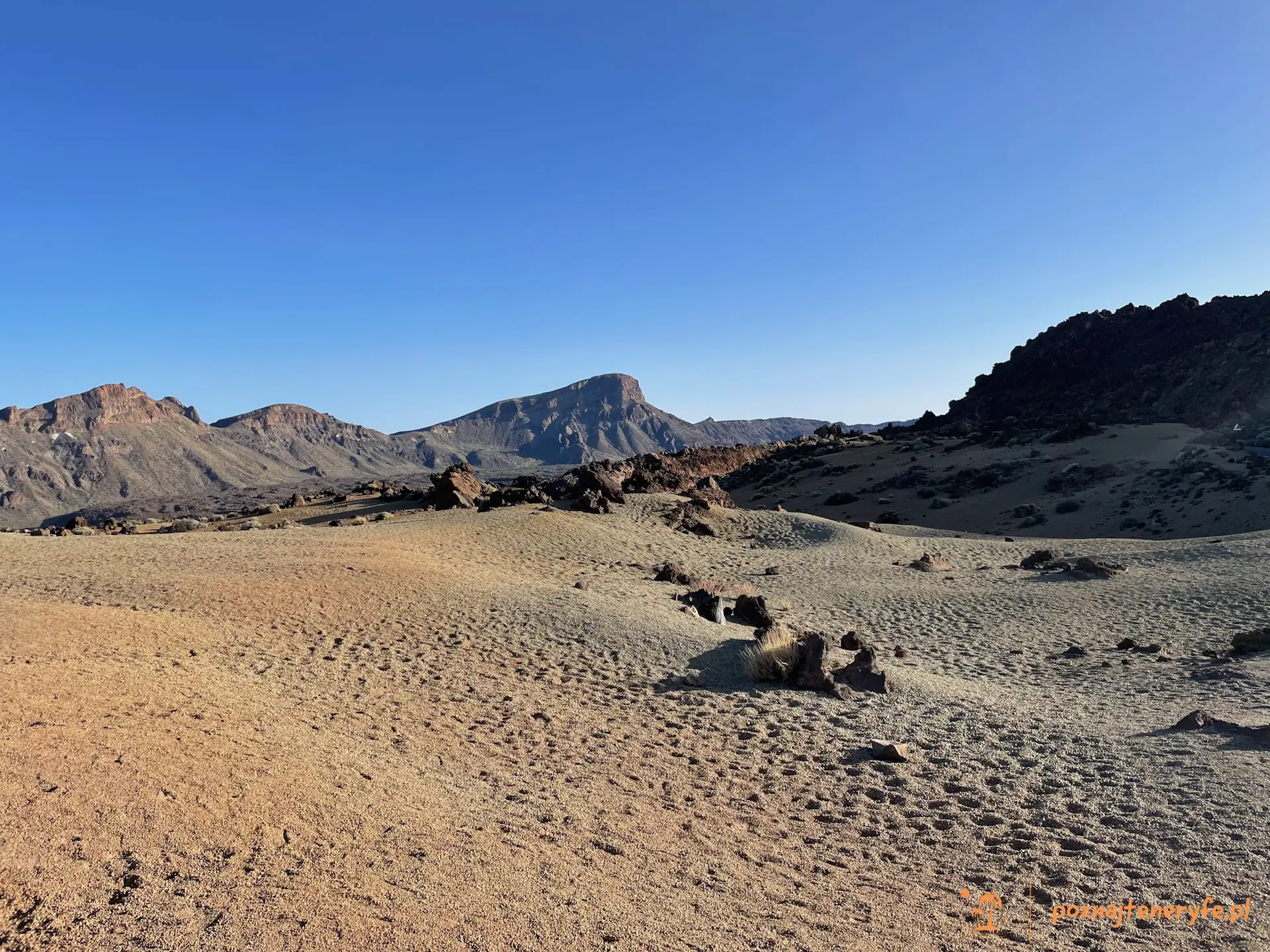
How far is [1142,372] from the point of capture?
50656 millimetres

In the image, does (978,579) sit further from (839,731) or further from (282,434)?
(282,434)

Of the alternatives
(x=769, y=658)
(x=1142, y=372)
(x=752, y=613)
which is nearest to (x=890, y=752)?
(x=769, y=658)

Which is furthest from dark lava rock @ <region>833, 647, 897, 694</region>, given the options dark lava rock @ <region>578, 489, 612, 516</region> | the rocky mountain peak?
the rocky mountain peak

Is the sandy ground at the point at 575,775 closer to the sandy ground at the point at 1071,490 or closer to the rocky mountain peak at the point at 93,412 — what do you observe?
the sandy ground at the point at 1071,490

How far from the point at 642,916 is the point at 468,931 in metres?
0.96

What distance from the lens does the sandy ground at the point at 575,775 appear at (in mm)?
3975

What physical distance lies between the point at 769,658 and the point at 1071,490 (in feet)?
89.5

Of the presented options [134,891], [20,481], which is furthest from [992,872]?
[20,481]

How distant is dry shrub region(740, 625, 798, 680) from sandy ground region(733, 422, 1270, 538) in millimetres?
21414

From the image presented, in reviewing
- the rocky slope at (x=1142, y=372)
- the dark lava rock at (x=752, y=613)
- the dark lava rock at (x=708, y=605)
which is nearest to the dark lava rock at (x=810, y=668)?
the dark lava rock at (x=708, y=605)

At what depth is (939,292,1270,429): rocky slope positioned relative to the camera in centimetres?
4097

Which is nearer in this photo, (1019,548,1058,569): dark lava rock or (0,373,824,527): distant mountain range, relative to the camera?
(1019,548,1058,569): dark lava rock

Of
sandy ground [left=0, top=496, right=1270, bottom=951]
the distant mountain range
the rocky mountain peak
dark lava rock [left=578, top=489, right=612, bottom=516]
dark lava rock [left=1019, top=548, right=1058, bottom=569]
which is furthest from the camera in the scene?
the rocky mountain peak

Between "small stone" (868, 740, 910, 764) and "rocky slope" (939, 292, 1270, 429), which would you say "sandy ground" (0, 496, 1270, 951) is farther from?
"rocky slope" (939, 292, 1270, 429)
